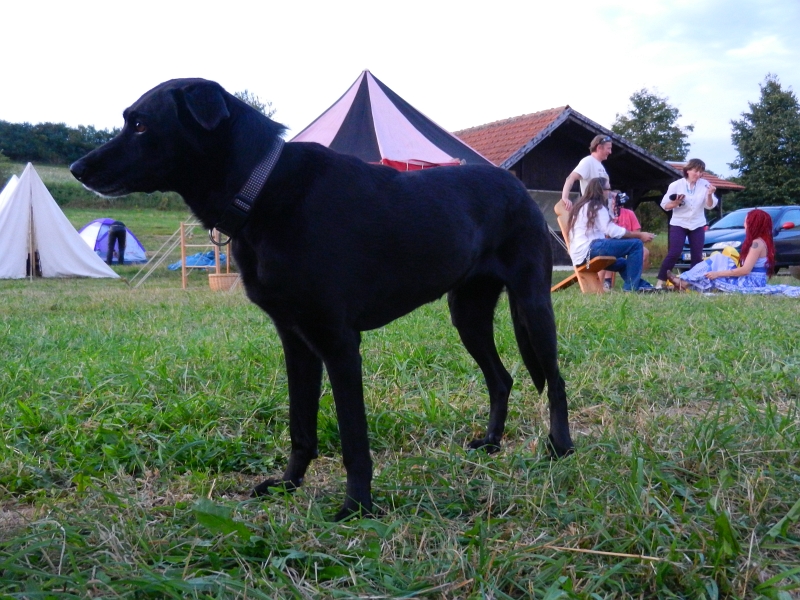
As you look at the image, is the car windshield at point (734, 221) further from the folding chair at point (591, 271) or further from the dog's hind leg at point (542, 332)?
the dog's hind leg at point (542, 332)

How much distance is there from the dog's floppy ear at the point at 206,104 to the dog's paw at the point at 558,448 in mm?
1608

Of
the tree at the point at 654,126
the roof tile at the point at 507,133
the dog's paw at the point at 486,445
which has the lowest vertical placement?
the dog's paw at the point at 486,445

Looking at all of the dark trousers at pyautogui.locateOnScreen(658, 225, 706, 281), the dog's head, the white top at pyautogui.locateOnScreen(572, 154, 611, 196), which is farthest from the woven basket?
the dog's head

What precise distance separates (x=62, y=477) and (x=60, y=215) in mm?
13745

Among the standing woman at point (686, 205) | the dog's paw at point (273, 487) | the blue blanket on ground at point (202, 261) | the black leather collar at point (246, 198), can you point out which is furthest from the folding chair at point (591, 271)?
the blue blanket on ground at point (202, 261)

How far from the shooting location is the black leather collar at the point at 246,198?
6.57 feet

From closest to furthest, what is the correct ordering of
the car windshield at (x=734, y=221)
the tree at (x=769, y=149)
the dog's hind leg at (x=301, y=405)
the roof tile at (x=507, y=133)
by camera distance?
1. the dog's hind leg at (x=301, y=405)
2. the car windshield at (x=734, y=221)
3. the roof tile at (x=507, y=133)
4. the tree at (x=769, y=149)

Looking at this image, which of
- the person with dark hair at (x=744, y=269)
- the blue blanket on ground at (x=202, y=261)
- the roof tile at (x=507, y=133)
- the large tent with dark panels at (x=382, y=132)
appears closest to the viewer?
the person with dark hair at (x=744, y=269)

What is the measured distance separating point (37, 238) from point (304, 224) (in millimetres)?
14025

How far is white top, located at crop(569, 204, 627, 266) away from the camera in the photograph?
852 cm

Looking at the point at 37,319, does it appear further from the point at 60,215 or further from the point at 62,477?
the point at 60,215

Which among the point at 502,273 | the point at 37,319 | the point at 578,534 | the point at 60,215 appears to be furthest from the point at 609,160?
the point at 578,534

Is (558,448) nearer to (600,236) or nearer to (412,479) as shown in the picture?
(412,479)

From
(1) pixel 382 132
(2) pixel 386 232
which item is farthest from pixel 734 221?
(2) pixel 386 232
